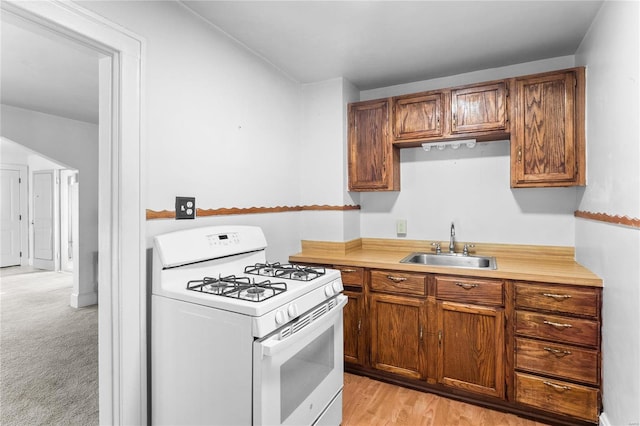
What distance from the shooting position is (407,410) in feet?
6.95

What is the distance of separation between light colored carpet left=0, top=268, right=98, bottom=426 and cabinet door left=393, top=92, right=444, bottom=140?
9.71 feet

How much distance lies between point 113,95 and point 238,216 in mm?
992

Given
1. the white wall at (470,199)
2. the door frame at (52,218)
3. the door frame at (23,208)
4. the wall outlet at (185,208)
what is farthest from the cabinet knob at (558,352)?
the door frame at (23,208)

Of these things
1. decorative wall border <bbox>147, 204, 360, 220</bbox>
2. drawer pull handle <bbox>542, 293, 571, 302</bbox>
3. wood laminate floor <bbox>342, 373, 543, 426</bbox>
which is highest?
decorative wall border <bbox>147, 204, 360, 220</bbox>

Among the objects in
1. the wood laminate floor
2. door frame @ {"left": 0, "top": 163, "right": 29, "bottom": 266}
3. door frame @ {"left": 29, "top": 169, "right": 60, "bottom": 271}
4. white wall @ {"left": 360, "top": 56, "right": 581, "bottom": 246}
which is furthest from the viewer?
door frame @ {"left": 0, "top": 163, "right": 29, "bottom": 266}

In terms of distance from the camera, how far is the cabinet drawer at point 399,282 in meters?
2.30

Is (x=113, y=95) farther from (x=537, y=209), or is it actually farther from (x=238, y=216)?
(x=537, y=209)

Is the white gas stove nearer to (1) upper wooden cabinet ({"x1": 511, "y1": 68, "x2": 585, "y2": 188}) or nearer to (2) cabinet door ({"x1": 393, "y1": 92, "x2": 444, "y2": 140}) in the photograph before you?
(2) cabinet door ({"x1": 393, "y1": 92, "x2": 444, "y2": 140})

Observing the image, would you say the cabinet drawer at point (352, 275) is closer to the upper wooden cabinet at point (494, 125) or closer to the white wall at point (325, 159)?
the white wall at point (325, 159)

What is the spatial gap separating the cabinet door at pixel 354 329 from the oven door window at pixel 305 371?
0.67 metres

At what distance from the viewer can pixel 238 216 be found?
7.30 ft

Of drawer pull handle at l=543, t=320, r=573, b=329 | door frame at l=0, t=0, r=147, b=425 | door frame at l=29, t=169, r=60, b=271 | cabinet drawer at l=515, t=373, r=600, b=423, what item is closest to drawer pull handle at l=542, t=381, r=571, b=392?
cabinet drawer at l=515, t=373, r=600, b=423

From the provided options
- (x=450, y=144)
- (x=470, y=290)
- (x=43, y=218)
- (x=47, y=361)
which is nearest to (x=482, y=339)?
(x=470, y=290)

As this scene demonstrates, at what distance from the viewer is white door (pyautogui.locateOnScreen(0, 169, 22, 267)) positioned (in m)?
6.48
